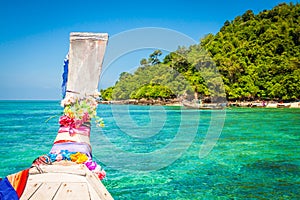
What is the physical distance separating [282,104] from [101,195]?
57.1 m

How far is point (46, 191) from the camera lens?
2.30 m

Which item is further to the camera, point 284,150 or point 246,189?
point 284,150

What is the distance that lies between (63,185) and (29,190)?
0.78 ft

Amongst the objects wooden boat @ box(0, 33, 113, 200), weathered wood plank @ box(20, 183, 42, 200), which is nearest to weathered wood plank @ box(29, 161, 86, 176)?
wooden boat @ box(0, 33, 113, 200)

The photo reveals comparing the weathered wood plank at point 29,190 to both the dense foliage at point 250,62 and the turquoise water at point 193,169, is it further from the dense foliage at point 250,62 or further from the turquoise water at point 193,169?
the dense foliage at point 250,62

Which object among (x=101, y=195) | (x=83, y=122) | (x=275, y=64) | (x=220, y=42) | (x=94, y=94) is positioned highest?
(x=220, y=42)

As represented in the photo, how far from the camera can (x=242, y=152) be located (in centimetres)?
1220

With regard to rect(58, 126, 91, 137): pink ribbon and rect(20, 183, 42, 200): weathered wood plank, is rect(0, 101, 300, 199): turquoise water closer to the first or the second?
rect(58, 126, 91, 137): pink ribbon

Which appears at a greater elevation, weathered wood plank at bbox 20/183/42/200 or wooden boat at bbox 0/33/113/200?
wooden boat at bbox 0/33/113/200

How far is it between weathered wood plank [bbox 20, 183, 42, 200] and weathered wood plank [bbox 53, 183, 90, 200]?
171mm

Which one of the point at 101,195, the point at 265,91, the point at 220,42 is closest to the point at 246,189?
the point at 101,195

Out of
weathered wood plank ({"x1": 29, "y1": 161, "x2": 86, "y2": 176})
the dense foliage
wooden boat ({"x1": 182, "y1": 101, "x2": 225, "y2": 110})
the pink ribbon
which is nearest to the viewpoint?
weathered wood plank ({"x1": 29, "y1": 161, "x2": 86, "y2": 176})

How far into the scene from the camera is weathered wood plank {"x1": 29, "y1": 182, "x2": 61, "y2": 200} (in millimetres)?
2216

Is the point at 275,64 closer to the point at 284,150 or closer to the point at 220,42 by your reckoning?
the point at 220,42
